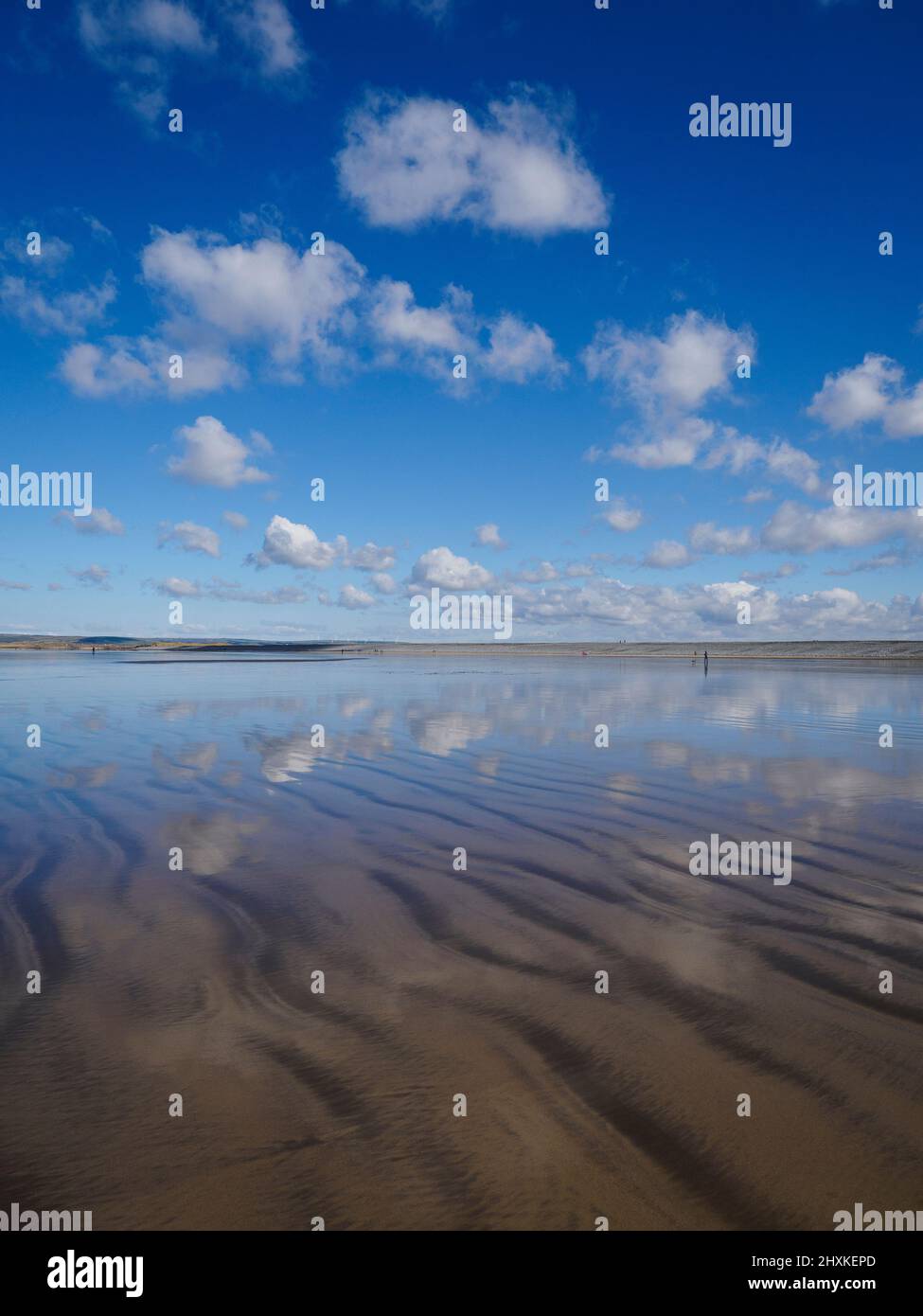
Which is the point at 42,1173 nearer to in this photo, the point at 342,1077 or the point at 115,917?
the point at 342,1077

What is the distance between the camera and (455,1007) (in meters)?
3.98

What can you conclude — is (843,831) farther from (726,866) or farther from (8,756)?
(8,756)

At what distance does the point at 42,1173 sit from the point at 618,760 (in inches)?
397

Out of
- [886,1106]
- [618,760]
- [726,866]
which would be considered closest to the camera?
[886,1106]

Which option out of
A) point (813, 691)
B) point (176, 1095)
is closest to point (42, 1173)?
point (176, 1095)

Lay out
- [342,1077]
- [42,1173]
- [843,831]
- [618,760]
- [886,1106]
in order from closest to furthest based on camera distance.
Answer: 1. [42,1173]
2. [886,1106]
3. [342,1077]
4. [843,831]
5. [618,760]

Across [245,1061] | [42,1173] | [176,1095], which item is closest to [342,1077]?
[245,1061]

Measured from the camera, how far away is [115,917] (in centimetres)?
528

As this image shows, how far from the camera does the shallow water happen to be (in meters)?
2.73

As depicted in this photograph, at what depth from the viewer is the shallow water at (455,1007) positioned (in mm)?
2730

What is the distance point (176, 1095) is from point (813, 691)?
29.9 m
